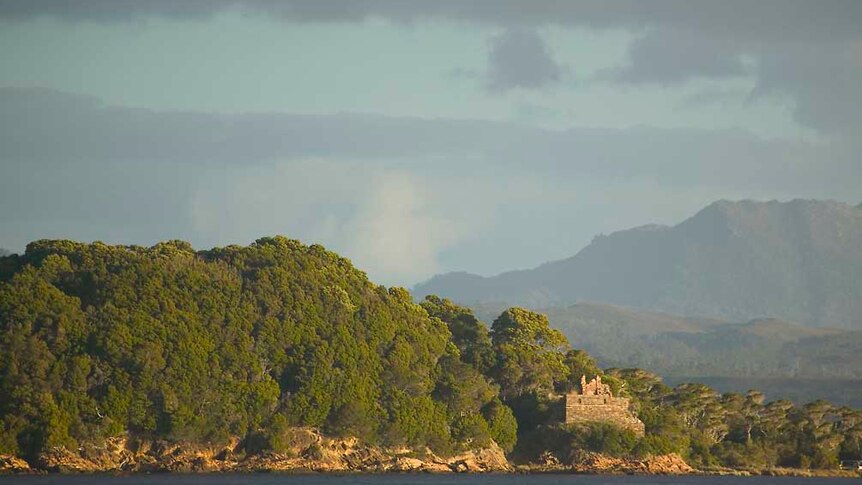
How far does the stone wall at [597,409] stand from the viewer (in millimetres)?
122500

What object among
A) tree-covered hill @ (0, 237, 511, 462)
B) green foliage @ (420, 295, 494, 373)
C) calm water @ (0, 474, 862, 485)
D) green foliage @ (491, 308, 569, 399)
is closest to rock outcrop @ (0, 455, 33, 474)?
tree-covered hill @ (0, 237, 511, 462)

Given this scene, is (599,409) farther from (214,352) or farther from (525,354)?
(214,352)

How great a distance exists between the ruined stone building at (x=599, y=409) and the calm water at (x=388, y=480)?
16.9 feet

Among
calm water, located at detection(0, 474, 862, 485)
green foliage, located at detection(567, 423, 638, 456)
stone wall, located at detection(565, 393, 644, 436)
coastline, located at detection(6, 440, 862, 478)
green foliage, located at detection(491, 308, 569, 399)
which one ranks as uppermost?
green foliage, located at detection(491, 308, 569, 399)

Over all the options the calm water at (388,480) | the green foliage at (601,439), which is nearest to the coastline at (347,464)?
the green foliage at (601,439)

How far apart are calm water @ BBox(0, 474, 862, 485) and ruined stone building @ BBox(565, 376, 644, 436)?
5154mm

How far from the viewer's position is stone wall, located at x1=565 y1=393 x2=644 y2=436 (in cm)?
12250

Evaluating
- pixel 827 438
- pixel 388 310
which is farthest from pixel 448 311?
pixel 827 438

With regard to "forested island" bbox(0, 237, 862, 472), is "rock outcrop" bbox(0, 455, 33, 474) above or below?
below

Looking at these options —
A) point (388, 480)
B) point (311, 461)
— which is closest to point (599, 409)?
point (388, 480)

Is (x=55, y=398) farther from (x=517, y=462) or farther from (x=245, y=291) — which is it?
(x=517, y=462)

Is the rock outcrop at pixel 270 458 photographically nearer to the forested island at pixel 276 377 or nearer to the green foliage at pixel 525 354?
the forested island at pixel 276 377

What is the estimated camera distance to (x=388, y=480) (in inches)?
4242

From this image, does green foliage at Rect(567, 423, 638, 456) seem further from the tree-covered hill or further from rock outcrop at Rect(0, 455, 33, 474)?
rock outcrop at Rect(0, 455, 33, 474)
